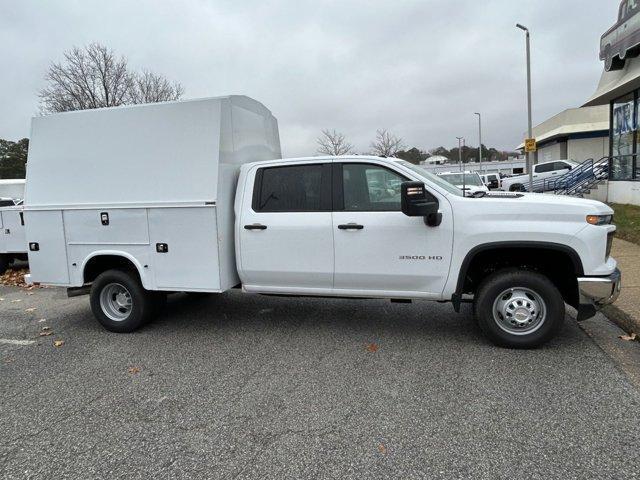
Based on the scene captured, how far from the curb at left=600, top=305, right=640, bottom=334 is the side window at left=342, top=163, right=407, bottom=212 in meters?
2.72

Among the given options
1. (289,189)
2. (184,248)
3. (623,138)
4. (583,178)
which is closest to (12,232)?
(184,248)

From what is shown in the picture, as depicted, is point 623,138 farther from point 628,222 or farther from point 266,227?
point 266,227

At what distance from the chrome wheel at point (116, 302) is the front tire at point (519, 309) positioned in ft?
13.4

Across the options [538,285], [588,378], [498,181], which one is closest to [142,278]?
[538,285]

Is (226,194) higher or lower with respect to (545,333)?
higher

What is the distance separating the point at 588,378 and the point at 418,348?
1.52 m

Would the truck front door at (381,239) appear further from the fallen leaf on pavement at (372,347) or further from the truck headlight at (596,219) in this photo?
the truck headlight at (596,219)

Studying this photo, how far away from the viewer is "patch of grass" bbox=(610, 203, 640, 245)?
32.3ft

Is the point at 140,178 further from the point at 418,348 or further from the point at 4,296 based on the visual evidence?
the point at 4,296

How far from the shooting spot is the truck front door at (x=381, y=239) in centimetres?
470

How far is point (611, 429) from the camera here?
3.22 metres

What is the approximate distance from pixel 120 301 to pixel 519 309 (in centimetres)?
458

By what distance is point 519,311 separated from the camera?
15.1 feet

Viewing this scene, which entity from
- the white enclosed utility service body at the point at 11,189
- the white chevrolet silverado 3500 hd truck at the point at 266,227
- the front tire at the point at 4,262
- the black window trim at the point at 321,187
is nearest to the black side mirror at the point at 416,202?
the white chevrolet silverado 3500 hd truck at the point at 266,227
